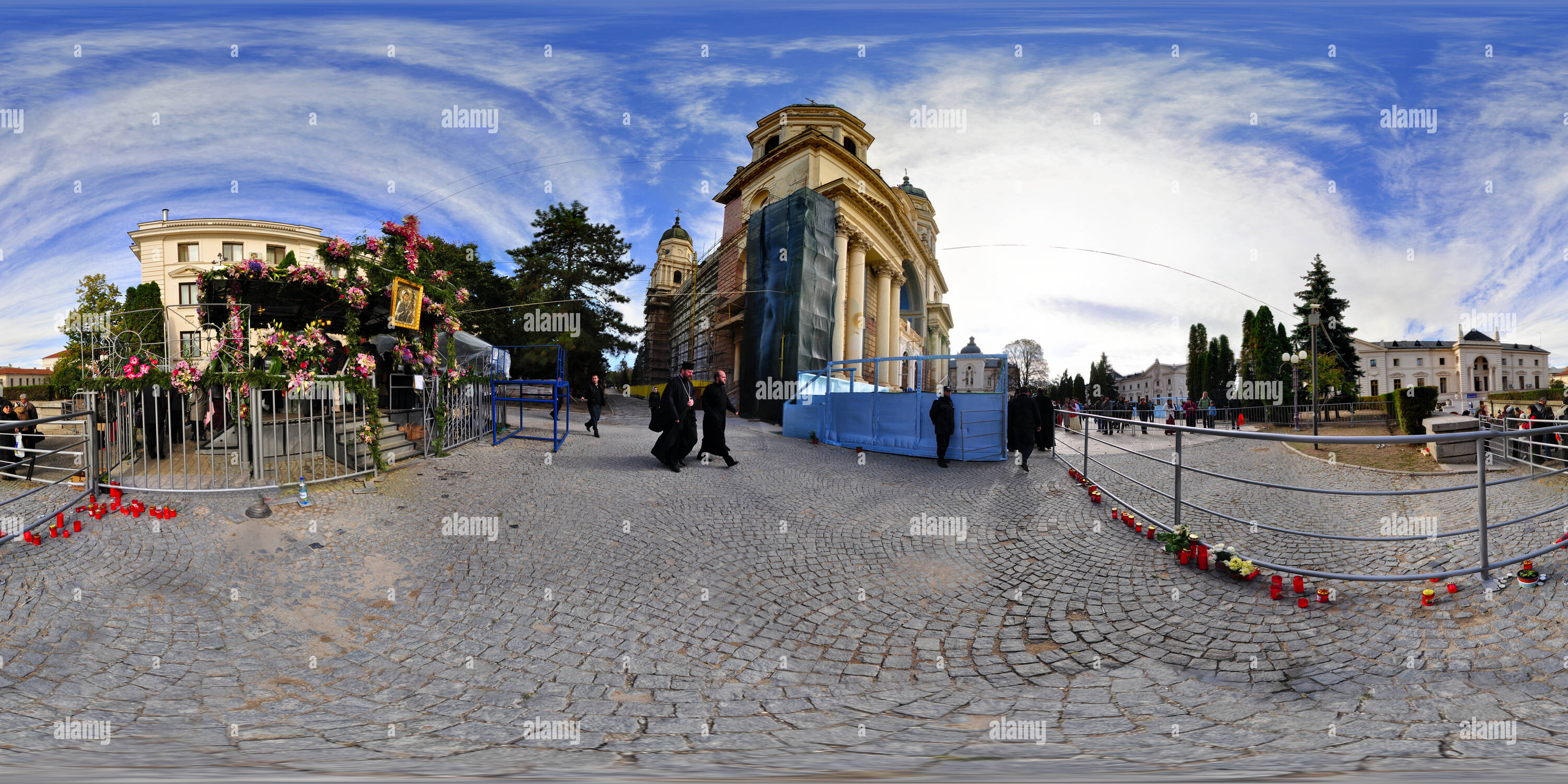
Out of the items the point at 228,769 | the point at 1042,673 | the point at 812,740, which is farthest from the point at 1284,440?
the point at 228,769

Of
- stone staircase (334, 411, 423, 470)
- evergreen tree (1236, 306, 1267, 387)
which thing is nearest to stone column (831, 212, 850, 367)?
stone staircase (334, 411, 423, 470)

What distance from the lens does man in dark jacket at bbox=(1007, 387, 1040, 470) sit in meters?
9.67

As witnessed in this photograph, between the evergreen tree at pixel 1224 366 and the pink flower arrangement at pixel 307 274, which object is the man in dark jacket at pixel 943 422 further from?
the evergreen tree at pixel 1224 366

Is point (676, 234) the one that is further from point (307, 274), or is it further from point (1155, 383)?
point (1155, 383)

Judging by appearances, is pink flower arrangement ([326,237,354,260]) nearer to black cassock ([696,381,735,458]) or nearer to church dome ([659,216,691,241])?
black cassock ([696,381,735,458])

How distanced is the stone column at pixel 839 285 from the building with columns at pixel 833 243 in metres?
0.05

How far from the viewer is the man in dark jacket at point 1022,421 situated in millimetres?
9672

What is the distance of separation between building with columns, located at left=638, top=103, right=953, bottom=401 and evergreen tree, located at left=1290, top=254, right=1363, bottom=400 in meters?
25.3

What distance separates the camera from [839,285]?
24.5 m

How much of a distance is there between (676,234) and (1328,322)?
49.3 meters

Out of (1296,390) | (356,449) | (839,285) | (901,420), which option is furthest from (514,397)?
(1296,390)

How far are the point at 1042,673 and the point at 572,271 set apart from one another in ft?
78.0

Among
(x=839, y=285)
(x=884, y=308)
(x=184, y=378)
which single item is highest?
(x=884, y=308)

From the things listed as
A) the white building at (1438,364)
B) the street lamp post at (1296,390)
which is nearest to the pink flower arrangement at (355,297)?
the street lamp post at (1296,390)
